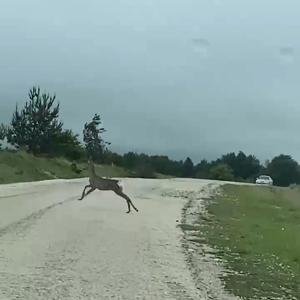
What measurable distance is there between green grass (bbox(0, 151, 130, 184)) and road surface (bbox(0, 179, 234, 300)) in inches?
1301

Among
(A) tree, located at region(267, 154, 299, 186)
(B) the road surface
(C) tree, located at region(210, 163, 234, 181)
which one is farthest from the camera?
(A) tree, located at region(267, 154, 299, 186)

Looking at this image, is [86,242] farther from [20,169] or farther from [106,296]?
[20,169]

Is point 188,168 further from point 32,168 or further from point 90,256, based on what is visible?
point 90,256

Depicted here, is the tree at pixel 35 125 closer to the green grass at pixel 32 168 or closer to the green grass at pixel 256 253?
the green grass at pixel 32 168

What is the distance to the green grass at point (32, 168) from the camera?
198ft

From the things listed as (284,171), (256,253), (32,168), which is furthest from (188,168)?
(256,253)

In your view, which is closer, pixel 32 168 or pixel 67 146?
pixel 32 168

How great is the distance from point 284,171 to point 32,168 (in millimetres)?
73365

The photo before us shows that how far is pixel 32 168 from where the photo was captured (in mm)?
68500

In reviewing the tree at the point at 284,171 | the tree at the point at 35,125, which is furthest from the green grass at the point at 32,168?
the tree at the point at 284,171

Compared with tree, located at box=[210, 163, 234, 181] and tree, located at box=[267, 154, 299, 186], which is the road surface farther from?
tree, located at box=[267, 154, 299, 186]

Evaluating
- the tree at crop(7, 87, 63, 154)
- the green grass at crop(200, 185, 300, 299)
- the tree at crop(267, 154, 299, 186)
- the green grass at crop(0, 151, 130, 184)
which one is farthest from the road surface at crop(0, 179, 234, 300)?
the tree at crop(267, 154, 299, 186)

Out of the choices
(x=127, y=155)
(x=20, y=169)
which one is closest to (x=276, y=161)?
(x=127, y=155)

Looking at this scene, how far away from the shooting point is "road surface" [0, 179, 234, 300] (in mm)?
10484
